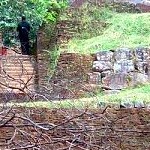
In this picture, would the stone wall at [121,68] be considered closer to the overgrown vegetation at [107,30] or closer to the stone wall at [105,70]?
the stone wall at [105,70]

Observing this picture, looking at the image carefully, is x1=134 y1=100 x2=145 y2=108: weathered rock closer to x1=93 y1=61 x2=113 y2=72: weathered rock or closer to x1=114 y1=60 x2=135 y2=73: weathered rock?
x1=114 y1=60 x2=135 y2=73: weathered rock

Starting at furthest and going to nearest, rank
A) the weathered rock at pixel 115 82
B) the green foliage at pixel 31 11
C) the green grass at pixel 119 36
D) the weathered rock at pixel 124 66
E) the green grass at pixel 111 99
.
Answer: the green foliage at pixel 31 11, the green grass at pixel 119 36, the weathered rock at pixel 124 66, the weathered rock at pixel 115 82, the green grass at pixel 111 99

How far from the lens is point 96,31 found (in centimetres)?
1284

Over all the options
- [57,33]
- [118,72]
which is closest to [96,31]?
[57,33]

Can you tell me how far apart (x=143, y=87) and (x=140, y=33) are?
1.79 metres

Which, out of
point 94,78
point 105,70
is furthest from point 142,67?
point 94,78

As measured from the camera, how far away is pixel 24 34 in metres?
13.1

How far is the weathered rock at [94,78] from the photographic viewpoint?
11.6 m

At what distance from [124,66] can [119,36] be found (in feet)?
3.30

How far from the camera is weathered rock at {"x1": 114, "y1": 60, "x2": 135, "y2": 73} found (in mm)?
11508

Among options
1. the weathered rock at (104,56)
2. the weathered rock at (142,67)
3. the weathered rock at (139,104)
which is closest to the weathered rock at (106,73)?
the weathered rock at (104,56)

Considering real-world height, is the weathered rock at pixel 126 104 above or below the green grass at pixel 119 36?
below

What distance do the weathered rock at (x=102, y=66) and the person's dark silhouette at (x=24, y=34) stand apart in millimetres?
1892

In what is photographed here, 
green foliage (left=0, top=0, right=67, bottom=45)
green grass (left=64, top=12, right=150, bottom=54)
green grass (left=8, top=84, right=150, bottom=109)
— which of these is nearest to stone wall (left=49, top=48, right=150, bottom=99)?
green grass (left=64, top=12, right=150, bottom=54)
